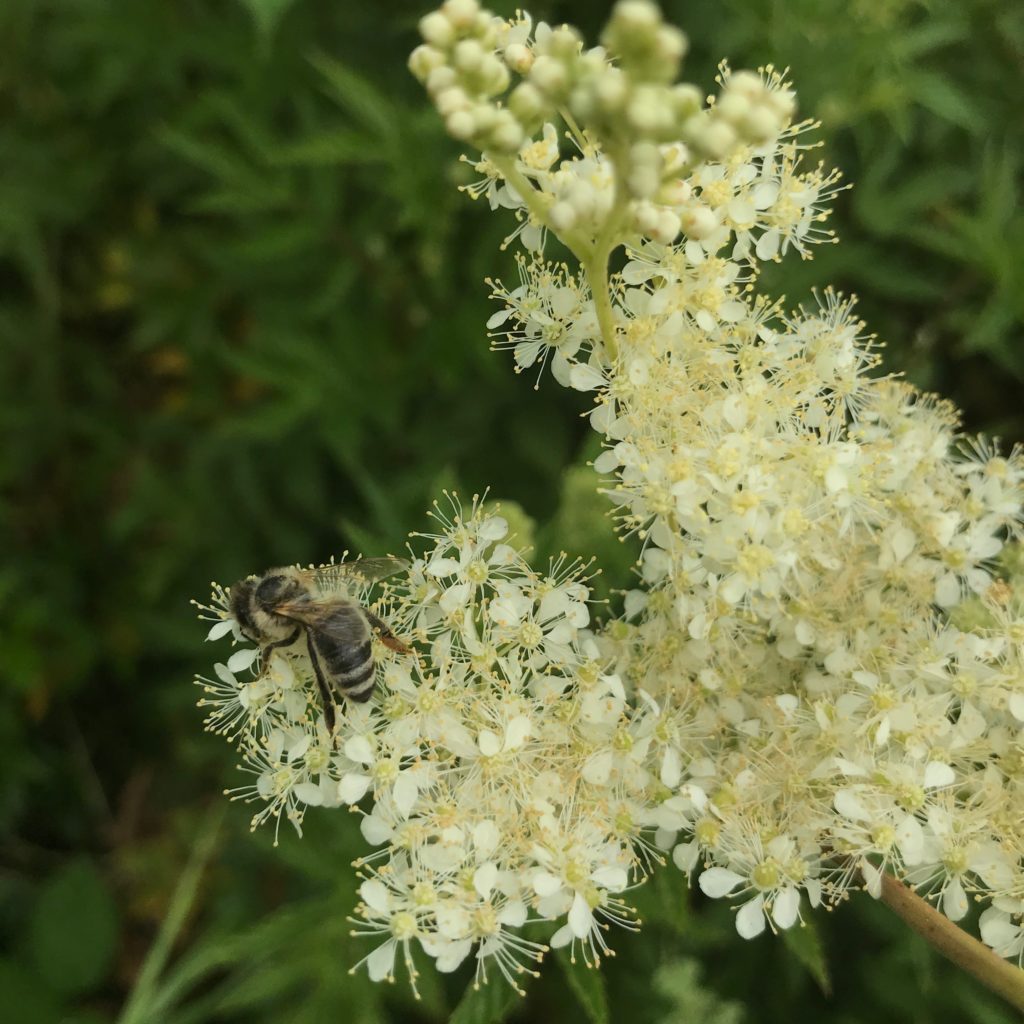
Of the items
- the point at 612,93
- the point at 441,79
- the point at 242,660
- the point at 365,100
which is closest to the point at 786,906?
the point at 242,660

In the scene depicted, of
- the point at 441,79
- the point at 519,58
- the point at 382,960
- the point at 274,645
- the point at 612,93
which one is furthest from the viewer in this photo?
the point at 274,645

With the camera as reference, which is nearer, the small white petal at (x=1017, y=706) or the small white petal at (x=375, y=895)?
the small white petal at (x=375, y=895)

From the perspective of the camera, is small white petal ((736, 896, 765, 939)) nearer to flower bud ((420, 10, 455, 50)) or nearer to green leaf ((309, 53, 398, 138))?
flower bud ((420, 10, 455, 50))

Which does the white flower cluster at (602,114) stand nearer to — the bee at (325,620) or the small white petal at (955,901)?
the bee at (325,620)

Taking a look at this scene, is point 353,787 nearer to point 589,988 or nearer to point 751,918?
point 589,988

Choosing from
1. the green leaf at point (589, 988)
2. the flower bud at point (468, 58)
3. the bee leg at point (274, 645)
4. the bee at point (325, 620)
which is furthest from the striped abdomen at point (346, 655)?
the flower bud at point (468, 58)

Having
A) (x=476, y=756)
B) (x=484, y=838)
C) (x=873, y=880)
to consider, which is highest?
(x=476, y=756)
